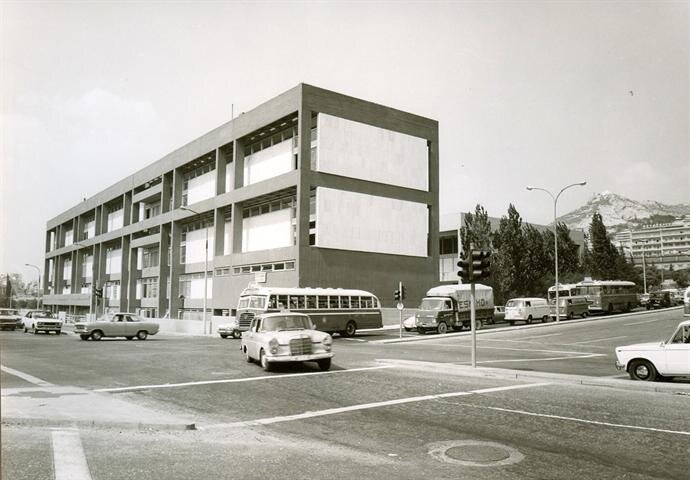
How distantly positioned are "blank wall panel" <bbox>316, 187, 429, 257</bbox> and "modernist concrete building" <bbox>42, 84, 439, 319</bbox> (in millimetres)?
93

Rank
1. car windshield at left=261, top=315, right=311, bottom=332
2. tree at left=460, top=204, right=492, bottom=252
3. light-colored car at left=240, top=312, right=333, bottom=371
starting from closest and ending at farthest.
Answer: light-colored car at left=240, top=312, right=333, bottom=371 < car windshield at left=261, top=315, right=311, bottom=332 < tree at left=460, top=204, right=492, bottom=252

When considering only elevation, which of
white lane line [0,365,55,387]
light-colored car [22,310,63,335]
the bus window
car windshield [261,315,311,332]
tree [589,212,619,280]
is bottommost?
light-colored car [22,310,63,335]

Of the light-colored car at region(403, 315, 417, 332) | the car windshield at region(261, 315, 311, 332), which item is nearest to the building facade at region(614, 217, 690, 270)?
the light-colored car at region(403, 315, 417, 332)

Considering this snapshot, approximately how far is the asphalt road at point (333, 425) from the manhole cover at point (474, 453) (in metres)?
0.03

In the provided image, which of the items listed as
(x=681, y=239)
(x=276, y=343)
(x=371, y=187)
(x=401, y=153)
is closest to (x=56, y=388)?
(x=276, y=343)

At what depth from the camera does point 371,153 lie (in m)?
49.3

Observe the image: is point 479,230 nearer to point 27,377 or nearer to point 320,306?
point 320,306

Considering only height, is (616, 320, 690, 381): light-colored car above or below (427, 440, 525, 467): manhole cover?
above

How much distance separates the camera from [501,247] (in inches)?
2274

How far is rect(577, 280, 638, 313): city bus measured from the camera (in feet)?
154

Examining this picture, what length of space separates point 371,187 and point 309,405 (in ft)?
128

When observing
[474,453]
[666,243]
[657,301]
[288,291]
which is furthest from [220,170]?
[666,243]

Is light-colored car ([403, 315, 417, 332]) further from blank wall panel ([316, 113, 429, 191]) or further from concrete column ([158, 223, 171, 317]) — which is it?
concrete column ([158, 223, 171, 317])

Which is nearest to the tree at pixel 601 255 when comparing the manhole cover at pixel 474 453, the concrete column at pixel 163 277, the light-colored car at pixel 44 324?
the concrete column at pixel 163 277
